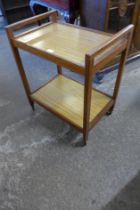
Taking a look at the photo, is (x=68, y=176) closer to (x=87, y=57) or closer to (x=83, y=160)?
(x=83, y=160)

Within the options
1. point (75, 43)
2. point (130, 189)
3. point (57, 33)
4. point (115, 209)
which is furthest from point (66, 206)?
point (57, 33)

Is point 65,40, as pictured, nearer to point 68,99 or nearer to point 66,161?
point 68,99

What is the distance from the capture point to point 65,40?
104 centimetres

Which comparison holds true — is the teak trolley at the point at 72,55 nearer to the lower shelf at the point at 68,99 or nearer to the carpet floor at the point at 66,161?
the lower shelf at the point at 68,99

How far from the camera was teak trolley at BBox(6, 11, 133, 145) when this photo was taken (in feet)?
2.74

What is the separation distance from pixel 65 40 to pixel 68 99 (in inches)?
18.5

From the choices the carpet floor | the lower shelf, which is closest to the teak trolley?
the lower shelf

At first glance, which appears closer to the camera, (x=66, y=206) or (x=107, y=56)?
(x=107, y=56)

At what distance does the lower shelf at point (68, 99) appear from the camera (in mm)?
1224

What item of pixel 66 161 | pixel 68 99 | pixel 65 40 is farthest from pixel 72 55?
pixel 66 161

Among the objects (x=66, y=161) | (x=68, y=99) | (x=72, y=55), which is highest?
(x=72, y=55)

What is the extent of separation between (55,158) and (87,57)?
0.76 meters

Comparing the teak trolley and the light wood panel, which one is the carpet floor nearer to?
the teak trolley

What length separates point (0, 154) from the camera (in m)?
1.22
